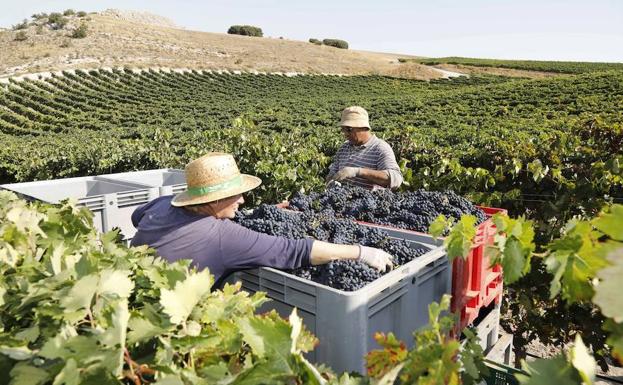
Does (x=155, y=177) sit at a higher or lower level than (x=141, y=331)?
lower

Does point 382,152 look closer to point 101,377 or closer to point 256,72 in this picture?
point 101,377

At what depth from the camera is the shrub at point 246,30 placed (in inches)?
4205

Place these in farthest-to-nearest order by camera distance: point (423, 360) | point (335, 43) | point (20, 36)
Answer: point (335, 43) < point (20, 36) < point (423, 360)

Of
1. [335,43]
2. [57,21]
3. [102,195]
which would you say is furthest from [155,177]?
[335,43]

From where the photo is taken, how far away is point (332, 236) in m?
2.47

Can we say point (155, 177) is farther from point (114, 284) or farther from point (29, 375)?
point (29, 375)

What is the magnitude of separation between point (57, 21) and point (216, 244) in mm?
94718

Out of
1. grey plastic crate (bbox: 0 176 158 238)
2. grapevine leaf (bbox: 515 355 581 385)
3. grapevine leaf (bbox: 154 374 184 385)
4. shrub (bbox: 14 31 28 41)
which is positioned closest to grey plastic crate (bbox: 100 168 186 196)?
grey plastic crate (bbox: 0 176 158 238)

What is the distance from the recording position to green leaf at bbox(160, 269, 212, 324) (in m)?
1.05

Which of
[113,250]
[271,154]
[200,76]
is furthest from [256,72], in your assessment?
[113,250]

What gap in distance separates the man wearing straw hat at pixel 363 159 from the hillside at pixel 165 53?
56241 millimetres

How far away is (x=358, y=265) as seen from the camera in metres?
1.89

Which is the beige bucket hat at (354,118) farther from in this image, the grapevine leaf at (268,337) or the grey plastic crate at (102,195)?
the grapevine leaf at (268,337)

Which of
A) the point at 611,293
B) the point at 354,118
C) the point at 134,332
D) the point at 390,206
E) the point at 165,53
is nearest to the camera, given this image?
the point at 611,293
